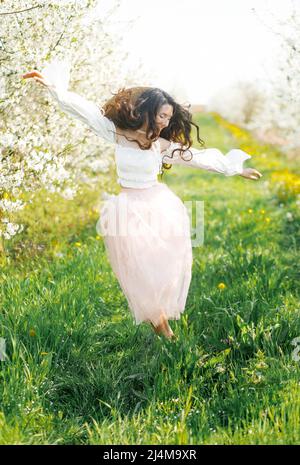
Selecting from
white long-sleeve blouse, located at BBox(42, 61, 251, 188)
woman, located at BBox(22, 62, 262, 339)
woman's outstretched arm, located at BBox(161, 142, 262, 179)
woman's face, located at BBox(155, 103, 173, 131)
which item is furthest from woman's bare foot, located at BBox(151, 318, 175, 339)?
woman's face, located at BBox(155, 103, 173, 131)

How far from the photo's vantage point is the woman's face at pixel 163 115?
3.33 m

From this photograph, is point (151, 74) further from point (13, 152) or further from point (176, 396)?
point (176, 396)

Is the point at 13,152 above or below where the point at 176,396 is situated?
above

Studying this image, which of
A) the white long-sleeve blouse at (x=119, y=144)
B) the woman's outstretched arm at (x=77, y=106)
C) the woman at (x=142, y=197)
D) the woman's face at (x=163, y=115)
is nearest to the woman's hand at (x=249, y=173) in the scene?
the white long-sleeve blouse at (x=119, y=144)

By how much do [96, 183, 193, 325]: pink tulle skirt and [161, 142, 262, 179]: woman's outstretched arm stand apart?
22cm

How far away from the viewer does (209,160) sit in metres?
3.69

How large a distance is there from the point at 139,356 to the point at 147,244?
63 cm

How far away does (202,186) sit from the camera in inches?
388

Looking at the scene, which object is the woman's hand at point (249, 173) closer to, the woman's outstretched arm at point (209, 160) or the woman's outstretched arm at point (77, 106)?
the woman's outstretched arm at point (209, 160)

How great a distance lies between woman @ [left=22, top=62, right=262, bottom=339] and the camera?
11.0 feet

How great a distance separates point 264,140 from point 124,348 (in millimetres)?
14487

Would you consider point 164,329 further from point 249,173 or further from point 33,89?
point 33,89

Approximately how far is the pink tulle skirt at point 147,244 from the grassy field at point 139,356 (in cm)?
21
